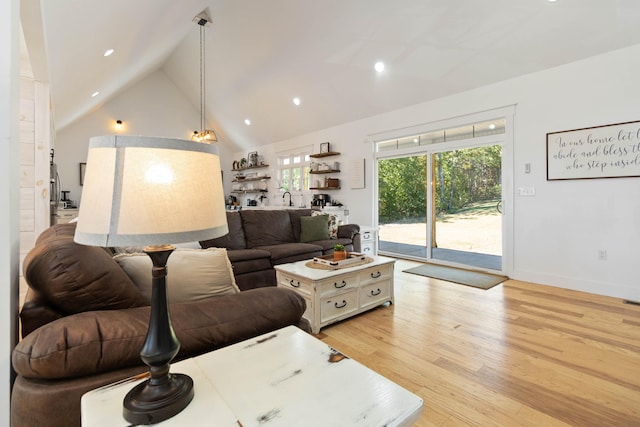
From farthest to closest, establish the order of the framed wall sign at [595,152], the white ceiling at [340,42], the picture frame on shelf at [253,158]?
1. the picture frame on shelf at [253,158]
2. the framed wall sign at [595,152]
3. the white ceiling at [340,42]

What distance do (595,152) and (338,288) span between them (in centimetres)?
326

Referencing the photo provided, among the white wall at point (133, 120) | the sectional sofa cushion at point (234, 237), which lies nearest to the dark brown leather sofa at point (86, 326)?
the sectional sofa cushion at point (234, 237)

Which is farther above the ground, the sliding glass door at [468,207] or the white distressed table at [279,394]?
the sliding glass door at [468,207]

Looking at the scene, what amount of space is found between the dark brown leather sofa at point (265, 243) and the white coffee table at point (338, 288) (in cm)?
65

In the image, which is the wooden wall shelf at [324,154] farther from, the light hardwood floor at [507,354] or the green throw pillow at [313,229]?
the light hardwood floor at [507,354]

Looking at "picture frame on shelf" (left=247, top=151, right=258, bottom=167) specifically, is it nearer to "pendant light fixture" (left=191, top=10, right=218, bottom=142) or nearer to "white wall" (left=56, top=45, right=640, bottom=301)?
"pendant light fixture" (left=191, top=10, right=218, bottom=142)

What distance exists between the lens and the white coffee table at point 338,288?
2.49m

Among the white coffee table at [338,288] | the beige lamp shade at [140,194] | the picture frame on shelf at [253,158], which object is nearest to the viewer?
the beige lamp shade at [140,194]

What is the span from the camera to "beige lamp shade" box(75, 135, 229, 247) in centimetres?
68

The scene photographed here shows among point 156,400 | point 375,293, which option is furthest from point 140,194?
point 375,293

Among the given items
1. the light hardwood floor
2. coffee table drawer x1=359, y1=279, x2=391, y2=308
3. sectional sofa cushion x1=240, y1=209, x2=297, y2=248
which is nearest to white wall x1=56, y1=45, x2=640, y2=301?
the light hardwood floor

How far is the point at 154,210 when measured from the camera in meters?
0.69

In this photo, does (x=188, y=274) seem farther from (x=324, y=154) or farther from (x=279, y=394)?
(x=324, y=154)

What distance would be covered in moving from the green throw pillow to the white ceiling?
241cm
